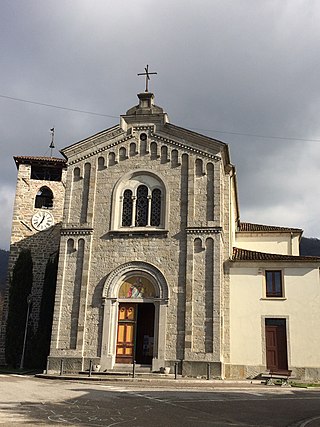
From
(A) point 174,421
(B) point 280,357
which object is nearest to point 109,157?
(B) point 280,357

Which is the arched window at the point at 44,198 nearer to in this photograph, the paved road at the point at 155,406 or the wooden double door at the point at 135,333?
the wooden double door at the point at 135,333

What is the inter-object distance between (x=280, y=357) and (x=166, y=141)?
1308 cm

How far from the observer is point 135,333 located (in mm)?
25000

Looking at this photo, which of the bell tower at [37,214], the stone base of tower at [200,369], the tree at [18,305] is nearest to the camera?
the stone base of tower at [200,369]

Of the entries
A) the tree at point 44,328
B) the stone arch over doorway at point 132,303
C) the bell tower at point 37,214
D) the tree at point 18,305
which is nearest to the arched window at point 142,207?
the stone arch over doorway at point 132,303

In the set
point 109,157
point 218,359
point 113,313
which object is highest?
point 109,157

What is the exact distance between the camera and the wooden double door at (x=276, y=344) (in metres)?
25.1

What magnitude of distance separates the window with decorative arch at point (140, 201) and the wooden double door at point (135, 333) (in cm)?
440

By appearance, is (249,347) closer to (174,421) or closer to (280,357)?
(280,357)

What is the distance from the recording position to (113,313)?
24938mm

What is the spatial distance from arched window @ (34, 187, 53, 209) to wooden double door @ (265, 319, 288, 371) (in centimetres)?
1788

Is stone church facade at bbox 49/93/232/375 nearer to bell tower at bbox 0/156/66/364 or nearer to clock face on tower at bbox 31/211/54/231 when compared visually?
bell tower at bbox 0/156/66/364

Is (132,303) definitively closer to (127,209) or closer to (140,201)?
(127,209)

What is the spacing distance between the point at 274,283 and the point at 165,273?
615cm
